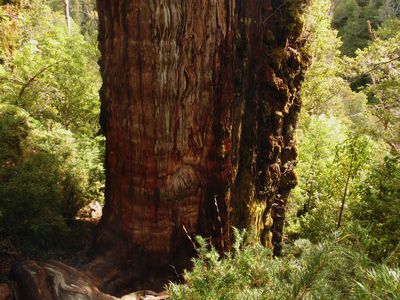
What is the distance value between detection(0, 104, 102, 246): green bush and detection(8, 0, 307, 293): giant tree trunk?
0.64 meters

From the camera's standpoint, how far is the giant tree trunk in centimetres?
316

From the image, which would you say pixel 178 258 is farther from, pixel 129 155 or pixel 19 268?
pixel 19 268

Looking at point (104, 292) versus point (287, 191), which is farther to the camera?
point (287, 191)

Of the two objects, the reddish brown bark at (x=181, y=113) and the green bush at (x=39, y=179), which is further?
the green bush at (x=39, y=179)

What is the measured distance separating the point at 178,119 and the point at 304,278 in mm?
2058

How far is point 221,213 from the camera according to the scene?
390 cm

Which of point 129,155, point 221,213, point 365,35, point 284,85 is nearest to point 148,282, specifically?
point 221,213

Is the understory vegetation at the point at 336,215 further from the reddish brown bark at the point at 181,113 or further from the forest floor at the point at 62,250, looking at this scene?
the forest floor at the point at 62,250

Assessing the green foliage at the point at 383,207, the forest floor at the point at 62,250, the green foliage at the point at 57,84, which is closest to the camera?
the forest floor at the point at 62,250

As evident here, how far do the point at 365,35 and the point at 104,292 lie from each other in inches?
1611

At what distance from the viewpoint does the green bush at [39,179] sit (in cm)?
379

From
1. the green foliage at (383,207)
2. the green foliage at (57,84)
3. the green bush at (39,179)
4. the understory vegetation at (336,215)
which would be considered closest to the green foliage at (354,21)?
the understory vegetation at (336,215)

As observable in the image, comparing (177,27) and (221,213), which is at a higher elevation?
(177,27)

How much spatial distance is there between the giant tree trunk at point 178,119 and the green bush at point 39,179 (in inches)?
25.1
